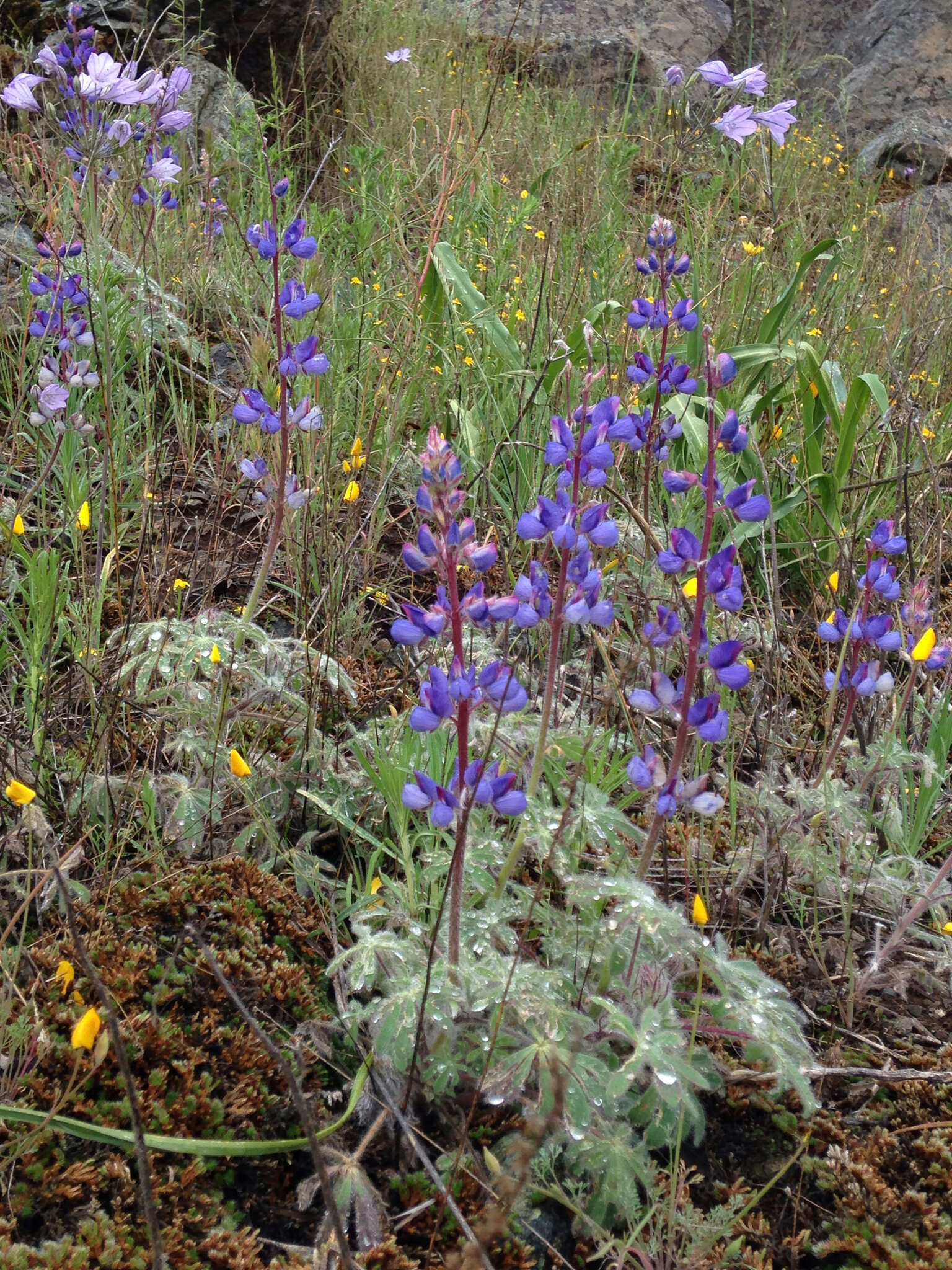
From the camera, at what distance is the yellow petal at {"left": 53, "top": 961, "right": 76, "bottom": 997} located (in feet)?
4.51

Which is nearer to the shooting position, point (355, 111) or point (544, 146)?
point (544, 146)

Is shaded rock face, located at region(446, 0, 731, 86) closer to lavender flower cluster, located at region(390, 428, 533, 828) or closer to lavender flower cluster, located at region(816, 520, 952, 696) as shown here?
lavender flower cluster, located at region(816, 520, 952, 696)

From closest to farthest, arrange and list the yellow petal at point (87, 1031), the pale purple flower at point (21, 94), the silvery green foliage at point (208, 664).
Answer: the yellow petal at point (87, 1031) < the silvery green foliage at point (208, 664) < the pale purple flower at point (21, 94)

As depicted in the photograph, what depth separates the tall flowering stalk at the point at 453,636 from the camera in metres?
1.25

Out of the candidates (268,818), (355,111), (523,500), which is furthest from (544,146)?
(268,818)

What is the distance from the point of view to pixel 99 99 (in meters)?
2.61

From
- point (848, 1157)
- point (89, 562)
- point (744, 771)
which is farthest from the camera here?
point (89, 562)

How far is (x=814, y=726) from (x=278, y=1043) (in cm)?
154

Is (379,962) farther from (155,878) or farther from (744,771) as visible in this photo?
(744,771)

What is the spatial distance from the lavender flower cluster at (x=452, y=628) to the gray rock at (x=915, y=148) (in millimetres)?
8054

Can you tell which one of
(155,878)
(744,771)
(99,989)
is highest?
(99,989)

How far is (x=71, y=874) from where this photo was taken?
175 cm

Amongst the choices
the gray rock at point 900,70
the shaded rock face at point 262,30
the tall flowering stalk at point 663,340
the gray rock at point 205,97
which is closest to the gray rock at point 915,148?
the gray rock at point 900,70

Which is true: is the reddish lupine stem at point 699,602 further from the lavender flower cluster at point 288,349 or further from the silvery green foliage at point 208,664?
the lavender flower cluster at point 288,349
